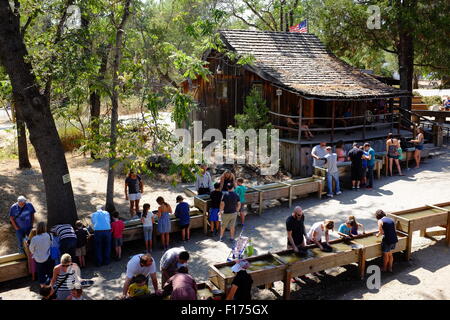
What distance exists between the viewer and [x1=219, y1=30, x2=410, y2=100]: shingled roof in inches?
661

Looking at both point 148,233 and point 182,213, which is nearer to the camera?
point 148,233

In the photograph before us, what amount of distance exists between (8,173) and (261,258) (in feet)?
36.0

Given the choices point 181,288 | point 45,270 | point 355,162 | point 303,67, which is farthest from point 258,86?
point 181,288

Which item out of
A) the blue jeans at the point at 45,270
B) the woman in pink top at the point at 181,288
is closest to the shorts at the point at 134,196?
the blue jeans at the point at 45,270

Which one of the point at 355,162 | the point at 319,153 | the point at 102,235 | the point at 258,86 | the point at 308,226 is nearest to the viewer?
the point at 102,235

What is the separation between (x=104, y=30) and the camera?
11695 millimetres

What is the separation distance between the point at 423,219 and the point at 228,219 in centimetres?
438

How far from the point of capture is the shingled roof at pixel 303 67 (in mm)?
16797

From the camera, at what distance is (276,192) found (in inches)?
491

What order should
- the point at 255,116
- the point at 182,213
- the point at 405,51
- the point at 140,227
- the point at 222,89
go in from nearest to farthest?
the point at 140,227
the point at 182,213
the point at 255,116
the point at 222,89
the point at 405,51

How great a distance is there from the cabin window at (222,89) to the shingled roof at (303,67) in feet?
6.54

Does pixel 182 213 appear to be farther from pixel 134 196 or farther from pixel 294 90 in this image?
Result: pixel 294 90

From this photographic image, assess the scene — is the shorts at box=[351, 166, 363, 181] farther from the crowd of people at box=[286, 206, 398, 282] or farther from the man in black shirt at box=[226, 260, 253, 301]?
the man in black shirt at box=[226, 260, 253, 301]

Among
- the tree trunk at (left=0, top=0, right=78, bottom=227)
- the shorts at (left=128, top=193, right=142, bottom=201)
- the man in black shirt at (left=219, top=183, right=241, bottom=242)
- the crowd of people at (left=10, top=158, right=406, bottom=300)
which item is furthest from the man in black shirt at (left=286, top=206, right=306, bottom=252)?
the tree trunk at (left=0, top=0, right=78, bottom=227)
